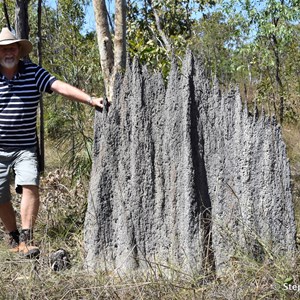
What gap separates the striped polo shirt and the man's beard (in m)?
0.06

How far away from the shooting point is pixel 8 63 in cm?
414

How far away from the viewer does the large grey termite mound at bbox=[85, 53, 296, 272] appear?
3.56 metres

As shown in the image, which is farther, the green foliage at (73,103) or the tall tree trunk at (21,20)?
the tall tree trunk at (21,20)

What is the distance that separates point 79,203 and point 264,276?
7.83 ft

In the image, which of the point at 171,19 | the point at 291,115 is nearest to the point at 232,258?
the point at 171,19

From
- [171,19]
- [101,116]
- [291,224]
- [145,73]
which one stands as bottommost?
[291,224]

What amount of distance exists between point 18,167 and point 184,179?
1.29 meters

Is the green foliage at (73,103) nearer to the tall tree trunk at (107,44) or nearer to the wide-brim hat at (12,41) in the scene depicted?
the tall tree trunk at (107,44)

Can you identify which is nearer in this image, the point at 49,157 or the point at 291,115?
the point at 49,157

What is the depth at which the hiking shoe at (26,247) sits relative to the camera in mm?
3829

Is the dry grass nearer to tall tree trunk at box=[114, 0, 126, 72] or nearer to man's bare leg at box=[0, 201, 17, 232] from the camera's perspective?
man's bare leg at box=[0, 201, 17, 232]

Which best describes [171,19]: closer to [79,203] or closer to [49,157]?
[49,157]

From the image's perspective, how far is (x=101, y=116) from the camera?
3834 mm

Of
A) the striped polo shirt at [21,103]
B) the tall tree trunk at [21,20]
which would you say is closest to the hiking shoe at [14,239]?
the striped polo shirt at [21,103]
